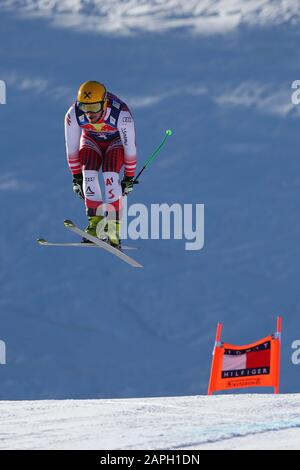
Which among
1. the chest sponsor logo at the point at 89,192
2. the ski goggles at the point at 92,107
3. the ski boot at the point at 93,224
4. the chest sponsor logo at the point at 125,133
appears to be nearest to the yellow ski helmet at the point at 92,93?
the ski goggles at the point at 92,107

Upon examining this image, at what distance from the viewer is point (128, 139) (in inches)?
458

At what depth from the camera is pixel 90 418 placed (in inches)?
421

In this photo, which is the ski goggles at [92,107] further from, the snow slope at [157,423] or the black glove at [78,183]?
the snow slope at [157,423]

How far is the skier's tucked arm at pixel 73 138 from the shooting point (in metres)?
11.6

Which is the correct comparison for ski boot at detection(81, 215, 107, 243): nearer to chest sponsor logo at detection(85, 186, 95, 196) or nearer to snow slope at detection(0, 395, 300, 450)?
chest sponsor logo at detection(85, 186, 95, 196)

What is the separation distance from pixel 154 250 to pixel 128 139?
31.6m

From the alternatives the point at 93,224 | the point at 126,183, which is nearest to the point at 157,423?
the point at 93,224

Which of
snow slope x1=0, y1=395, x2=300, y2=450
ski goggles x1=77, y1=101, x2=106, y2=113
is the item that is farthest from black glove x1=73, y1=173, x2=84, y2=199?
snow slope x1=0, y1=395, x2=300, y2=450

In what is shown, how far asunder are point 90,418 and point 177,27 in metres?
42.7

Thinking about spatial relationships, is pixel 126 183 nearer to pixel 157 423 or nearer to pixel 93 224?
pixel 93 224

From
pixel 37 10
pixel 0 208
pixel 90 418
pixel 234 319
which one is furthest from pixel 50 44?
pixel 90 418

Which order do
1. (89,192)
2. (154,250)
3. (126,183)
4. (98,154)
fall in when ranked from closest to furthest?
(89,192)
(98,154)
(126,183)
(154,250)

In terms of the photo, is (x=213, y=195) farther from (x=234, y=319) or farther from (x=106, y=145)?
(x=106, y=145)
